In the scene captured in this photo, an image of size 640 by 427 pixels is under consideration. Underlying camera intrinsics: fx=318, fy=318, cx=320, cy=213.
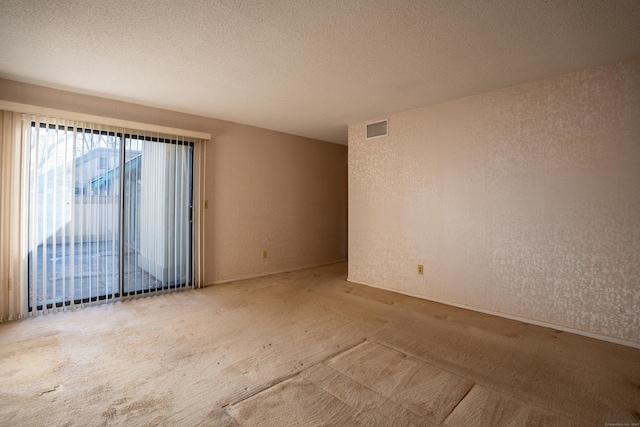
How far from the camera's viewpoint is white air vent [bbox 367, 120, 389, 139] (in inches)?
174

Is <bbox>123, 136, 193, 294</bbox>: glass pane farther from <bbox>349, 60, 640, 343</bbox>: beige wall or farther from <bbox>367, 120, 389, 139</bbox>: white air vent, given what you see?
<bbox>349, 60, 640, 343</bbox>: beige wall

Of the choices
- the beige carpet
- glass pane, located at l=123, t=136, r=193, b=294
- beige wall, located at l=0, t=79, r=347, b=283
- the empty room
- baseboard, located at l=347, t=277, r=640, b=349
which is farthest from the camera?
beige wall, located at l=0, t=79, r=347, b=283

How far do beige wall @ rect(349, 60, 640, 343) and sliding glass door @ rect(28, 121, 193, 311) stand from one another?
2.83 metres

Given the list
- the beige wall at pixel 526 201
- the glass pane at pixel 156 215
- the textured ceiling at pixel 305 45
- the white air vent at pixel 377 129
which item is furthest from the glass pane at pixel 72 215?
the beige wall at pixel 526 201

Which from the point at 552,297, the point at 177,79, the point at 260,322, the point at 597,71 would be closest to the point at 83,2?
the point at 177,79

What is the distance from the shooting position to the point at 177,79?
3.14 meters

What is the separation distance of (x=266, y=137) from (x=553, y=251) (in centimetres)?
414

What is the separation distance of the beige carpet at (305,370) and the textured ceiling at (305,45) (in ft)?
7.86

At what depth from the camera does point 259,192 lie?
17.0ft

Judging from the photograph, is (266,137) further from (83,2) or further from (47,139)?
(83,2)

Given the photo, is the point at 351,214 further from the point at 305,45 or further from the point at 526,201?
the point at 305,45

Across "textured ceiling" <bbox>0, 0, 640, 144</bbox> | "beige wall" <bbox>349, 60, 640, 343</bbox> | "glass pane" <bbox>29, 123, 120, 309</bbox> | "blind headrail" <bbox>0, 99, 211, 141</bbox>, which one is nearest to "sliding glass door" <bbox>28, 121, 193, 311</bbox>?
"glass pane" <bbox>29, 123, 120, 309</bbox>

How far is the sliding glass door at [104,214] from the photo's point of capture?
330cm

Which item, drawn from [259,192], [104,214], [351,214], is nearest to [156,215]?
[104,214]
